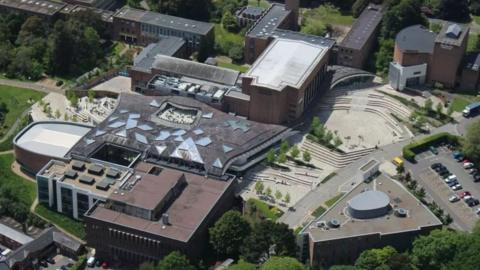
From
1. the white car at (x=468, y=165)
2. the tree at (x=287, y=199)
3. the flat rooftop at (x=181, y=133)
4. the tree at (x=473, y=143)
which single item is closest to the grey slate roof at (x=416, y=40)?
the tree at (x=473, y=143)

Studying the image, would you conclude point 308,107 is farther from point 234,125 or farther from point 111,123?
point 111,123

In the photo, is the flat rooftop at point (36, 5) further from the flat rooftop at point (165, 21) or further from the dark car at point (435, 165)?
the dark car at point (435, 165)

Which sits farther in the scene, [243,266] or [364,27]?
[364,27]

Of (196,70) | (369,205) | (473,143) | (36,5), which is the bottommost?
(369,205)

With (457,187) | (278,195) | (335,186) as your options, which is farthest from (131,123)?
(457,187)

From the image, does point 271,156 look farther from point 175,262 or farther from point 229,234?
point 175,262

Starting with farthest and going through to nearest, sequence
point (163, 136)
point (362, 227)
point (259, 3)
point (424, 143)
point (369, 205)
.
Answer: point (259, 3), point (424, 143), point (163, 136), point (369, 205), point (362, 227)

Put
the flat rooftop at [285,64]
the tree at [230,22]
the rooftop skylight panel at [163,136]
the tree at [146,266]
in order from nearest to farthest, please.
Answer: the tree at [146,266] < the rooftop skylight panel at [163,136] < the flat rooftop at [285,64] < the tree at [230,22]

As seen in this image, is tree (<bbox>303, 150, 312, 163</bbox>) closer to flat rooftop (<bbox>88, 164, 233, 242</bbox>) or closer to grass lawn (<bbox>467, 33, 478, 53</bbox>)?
flat rooftop (<bbox>88, 164, 233, 242</bbox>)
